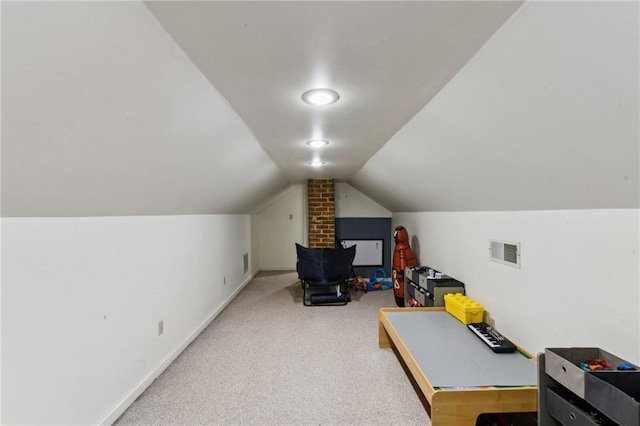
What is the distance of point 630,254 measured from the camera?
4.42ft

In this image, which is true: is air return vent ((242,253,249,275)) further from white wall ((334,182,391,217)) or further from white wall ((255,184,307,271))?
white wall ((334,182,391,217))

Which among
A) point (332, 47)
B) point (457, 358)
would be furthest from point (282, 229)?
point (332, 47)

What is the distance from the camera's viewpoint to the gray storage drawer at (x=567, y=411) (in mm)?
1105

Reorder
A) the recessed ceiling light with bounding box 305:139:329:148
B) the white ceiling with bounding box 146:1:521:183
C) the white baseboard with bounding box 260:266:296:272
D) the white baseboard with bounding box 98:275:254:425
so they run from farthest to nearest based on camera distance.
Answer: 1. the white baseboard with bounding box 260:266:296:272
2. the recessed ceiling light with bounding box 305:139:329:148
3. the white baseboard with bounding box 98:275:254:425
4. the white ceiling with bounding box 146:1:521:183

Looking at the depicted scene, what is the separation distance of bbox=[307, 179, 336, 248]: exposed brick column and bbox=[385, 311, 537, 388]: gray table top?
3.33 meters

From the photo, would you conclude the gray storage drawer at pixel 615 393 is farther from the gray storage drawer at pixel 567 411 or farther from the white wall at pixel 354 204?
the white wall at pixel 354 204

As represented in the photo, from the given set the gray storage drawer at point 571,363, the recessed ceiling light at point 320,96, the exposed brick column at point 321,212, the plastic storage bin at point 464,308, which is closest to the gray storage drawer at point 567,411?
the gray storage drawer at point 571,363

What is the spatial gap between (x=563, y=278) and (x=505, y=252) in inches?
21.3

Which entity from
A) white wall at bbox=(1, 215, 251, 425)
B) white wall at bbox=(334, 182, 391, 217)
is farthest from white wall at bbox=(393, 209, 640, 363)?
white wall at bbox=(334, 182, 391, 217)

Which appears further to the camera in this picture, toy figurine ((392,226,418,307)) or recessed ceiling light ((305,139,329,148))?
toy figurine ((392,226,418,307))

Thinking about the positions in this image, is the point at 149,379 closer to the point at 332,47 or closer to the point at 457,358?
the point at 457,358

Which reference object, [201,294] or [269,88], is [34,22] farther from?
[201,294]

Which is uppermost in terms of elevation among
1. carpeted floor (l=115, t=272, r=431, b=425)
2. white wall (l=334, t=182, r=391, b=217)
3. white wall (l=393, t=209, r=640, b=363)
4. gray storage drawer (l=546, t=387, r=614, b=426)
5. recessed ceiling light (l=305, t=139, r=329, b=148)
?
recessed ceiling light (l=305, t=139, r=329, b=148)

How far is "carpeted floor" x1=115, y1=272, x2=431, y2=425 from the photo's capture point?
1.92 metres
